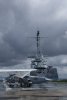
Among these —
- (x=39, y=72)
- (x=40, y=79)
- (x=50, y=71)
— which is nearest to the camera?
(x=40, y=79)

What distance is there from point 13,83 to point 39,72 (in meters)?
34.2

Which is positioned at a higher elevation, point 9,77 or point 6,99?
point 9,77

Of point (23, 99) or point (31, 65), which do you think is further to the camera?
point (31, 65)

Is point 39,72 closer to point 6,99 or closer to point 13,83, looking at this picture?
point 13,83

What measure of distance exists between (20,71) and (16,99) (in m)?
38.2

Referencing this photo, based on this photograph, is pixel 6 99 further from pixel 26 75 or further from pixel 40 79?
pixel 40 79

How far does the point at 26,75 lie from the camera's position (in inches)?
2591

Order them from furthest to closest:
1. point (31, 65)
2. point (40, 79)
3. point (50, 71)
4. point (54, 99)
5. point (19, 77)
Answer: point (50, 71) < point (31, 65) < point (40, 79) < point (19, 77) < point (54, 99)

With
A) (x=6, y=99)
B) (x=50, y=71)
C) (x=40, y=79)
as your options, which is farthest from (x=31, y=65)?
(x=6, y=99)

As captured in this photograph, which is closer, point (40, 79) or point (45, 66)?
point (40, 79)

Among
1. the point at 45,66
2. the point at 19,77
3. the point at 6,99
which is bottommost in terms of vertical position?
the point at 6,99

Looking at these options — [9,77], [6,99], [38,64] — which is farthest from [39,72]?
[6,99]

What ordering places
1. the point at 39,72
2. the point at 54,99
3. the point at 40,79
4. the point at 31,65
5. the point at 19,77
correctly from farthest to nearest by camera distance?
the point at 31,65 < the point at 39,72 < the point at 40,79 < the point at 19,77 < the point at 54,99

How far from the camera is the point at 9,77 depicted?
221ft
